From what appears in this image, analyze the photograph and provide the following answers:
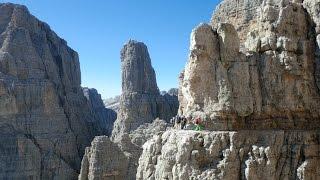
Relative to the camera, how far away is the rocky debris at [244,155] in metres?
22.8

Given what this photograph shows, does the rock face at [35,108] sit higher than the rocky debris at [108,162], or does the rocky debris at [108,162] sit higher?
the rock face at [35,108]

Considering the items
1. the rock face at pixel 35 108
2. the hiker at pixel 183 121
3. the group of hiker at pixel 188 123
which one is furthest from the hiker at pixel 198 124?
the rock face at pixel 35 108

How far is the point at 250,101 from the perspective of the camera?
24750 mm

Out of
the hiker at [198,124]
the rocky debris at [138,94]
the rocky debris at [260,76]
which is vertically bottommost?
the hiker at [198,124]

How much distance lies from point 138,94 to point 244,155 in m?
52.5

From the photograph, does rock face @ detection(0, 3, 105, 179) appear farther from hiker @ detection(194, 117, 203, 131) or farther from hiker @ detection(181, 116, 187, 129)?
hiker @ detection(194, 117, 203, 131)

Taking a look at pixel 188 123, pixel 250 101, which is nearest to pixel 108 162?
pixel 188 123

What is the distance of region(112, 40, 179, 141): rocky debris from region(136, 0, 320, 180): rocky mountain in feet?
153

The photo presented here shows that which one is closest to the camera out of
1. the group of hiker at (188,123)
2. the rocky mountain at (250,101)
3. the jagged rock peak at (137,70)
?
the rocky mountain at (250,101)

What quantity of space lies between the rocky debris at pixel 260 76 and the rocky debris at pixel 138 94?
47.0 metres

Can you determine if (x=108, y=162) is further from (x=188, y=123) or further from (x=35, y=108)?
(x=188, y=123)

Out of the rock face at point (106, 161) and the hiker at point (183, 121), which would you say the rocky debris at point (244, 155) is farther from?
the rock face at point (106, 161)

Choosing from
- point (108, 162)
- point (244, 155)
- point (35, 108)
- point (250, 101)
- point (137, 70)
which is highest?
point (137, 70)

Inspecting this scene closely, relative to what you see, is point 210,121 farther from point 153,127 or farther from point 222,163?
point 153,127
